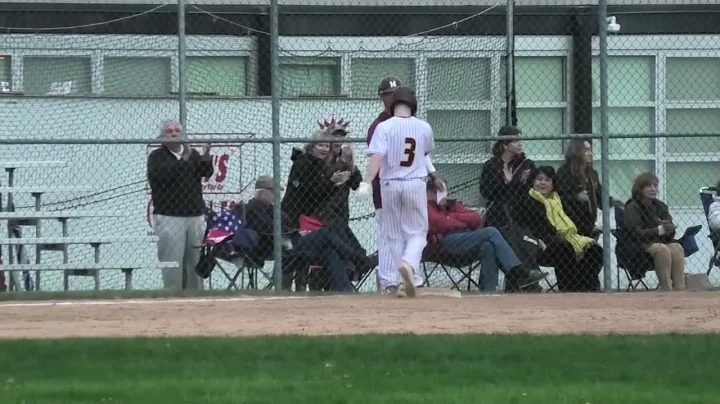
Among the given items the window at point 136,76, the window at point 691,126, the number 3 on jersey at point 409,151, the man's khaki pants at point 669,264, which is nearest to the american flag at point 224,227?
the window at point 136,76

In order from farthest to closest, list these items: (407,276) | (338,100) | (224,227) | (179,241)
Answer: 1. (338,100)
2. (224,227)
3. (179,241)
4. (407,276)

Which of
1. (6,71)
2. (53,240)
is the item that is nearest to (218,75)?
(6,71)

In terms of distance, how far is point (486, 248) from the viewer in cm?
1366

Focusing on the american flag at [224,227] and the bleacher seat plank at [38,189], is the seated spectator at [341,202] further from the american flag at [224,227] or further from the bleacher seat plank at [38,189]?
the bleacher seat plank at [38,189]

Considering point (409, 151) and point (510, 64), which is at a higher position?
point (510, 64)

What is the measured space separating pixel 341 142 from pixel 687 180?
5.40m

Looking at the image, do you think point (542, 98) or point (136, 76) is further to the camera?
point (542, 98)

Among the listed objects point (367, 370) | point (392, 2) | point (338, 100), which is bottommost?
point (367, 370)

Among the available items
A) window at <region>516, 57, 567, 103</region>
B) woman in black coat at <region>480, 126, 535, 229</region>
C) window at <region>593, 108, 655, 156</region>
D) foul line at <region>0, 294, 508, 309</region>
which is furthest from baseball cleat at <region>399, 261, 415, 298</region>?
window at <region>593, 108, 655, 156</region>

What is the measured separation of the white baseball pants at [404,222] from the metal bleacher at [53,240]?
2.06 meters

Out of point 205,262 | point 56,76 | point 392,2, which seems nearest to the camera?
Answer: point 205,262

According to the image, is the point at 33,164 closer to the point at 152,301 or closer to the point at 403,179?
the point at 152,301

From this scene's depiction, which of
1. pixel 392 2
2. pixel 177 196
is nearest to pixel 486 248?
pixel 177 196

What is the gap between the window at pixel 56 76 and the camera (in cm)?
1603
